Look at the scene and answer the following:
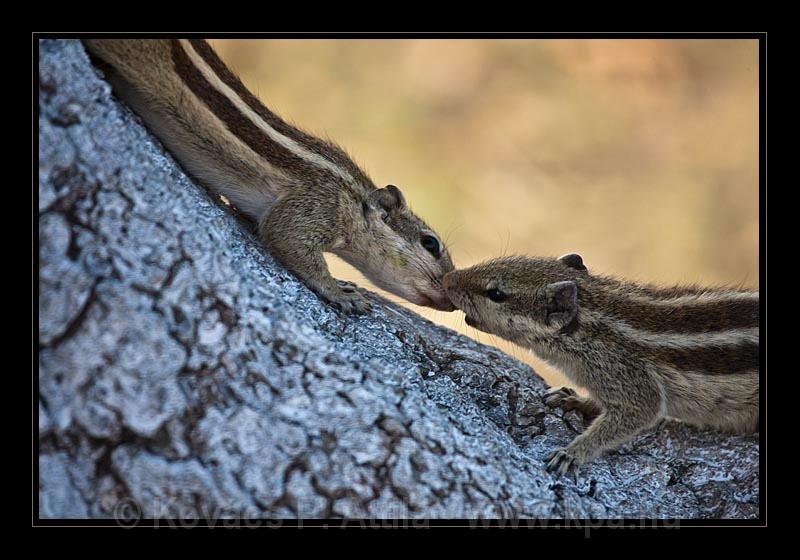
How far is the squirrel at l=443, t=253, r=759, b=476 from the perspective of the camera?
4051 mm

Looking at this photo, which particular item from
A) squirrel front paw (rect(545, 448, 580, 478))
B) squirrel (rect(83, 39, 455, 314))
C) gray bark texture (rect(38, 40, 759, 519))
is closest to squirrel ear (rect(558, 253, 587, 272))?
squirrel (rect(83, 39, 455, 314))

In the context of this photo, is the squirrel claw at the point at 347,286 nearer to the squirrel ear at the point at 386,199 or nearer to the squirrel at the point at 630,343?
the squirrel ear at the point at 386,199

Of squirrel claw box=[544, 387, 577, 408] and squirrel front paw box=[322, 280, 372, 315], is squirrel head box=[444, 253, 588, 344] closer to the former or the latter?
squirrel claw box=[544, 387, 577, 408]

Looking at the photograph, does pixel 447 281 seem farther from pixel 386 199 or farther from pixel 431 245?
pixel 386 199

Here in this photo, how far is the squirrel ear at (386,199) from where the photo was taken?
5.12 m

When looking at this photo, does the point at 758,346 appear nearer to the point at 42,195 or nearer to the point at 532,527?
the point at 532,527

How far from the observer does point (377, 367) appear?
329 centimetres

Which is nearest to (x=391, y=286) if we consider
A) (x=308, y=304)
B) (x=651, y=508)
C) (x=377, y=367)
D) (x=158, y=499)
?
(x=308, y=304)

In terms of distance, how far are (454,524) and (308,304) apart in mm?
1290

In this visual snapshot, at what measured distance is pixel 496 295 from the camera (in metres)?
4.77

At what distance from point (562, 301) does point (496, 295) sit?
454 millimetres

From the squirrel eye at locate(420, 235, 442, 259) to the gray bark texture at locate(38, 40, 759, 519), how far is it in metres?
2.04

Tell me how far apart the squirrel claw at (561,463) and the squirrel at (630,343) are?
37 millimetres

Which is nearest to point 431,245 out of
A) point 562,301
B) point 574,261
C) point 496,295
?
point 496,295
